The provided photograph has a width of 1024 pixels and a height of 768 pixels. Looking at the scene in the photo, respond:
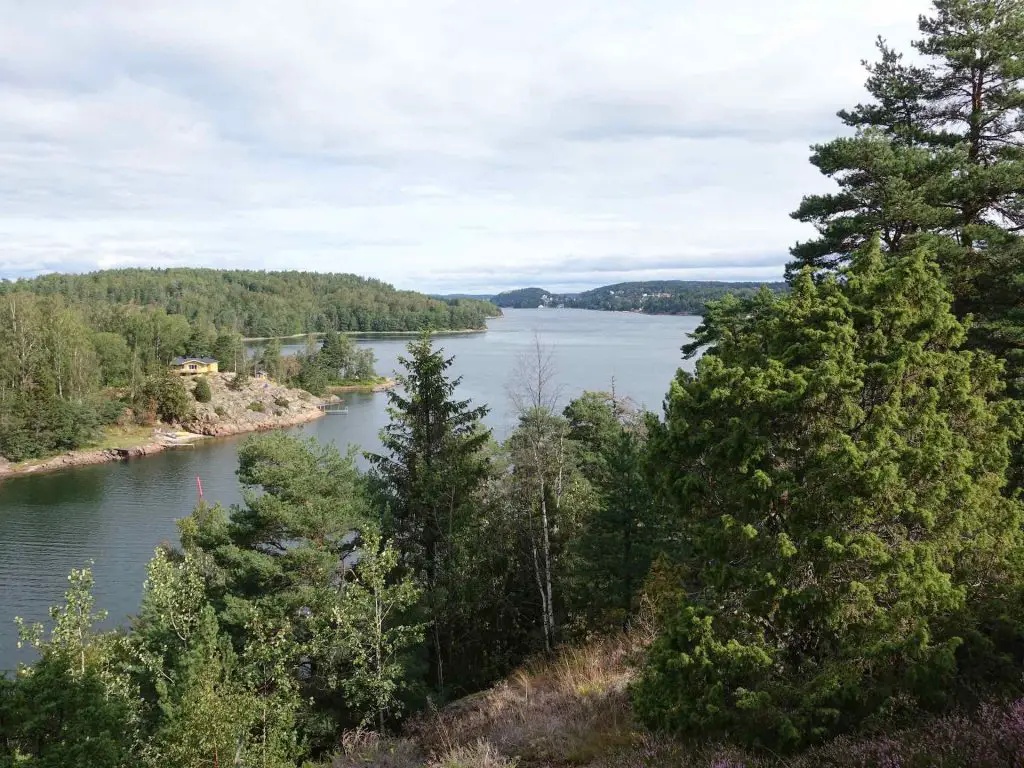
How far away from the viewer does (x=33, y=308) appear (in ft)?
191

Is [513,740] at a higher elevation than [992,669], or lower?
lower

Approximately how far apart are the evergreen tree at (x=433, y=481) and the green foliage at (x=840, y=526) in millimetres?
8629

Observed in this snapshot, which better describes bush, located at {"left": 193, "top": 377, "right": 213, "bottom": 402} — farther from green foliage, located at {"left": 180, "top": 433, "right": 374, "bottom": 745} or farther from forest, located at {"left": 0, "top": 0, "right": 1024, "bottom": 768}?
forest, located at {"left": 0, "top": 0, "right": 1024, "bottom": 768}

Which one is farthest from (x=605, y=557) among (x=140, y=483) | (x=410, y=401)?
(x=140, y=483)

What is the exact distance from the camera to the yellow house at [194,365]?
7162 centimetres

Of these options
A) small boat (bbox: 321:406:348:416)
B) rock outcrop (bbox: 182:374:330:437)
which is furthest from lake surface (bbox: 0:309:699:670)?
rock outcrop (bbox: 182:374:330:437)

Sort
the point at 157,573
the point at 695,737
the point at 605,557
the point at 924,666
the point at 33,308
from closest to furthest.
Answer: the point at 924,666
the point at 695,737
the point at 157,573
the point at 605,557
the point at 33,308

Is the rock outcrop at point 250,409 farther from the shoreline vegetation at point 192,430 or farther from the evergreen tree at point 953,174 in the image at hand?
the evergreen tree at point 953,174

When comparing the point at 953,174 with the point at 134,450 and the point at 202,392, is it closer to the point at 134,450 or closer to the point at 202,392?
the point at 134,450

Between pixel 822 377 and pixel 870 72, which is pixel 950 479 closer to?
pixel 822 377

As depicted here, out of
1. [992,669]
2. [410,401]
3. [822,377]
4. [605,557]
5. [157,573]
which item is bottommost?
[605,557]

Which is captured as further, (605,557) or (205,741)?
(605,557)

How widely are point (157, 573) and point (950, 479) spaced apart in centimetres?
1030

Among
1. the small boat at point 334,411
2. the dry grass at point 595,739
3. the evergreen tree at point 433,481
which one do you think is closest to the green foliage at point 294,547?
the evergreen tree at point 433,481
